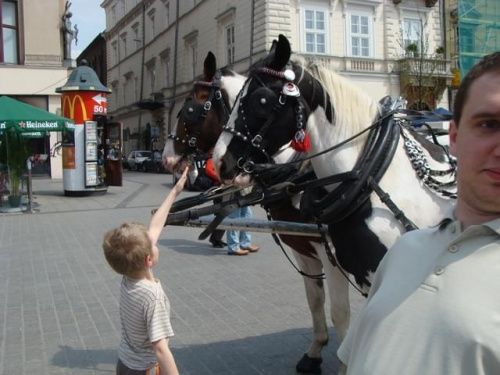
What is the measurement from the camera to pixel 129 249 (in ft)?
8.73

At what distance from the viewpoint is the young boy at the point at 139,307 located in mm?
2630

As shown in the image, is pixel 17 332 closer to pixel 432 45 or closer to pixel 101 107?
pixel 101 107

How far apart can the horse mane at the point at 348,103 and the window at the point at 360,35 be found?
2440 centimetres

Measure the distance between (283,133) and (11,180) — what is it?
1202 cm

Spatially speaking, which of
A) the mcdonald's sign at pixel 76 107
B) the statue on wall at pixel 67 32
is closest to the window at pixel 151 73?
the statue on wall at pixel 67 32

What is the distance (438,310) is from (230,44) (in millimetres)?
28457

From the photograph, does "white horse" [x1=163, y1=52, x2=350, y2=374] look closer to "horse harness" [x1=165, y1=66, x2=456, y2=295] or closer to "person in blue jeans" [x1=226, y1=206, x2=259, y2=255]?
"horse harness" [x1=165, y1=66, x2=456, y2=295]

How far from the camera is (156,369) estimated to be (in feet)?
9.05

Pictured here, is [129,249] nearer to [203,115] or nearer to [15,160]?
[203,115]

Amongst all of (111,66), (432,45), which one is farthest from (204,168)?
(111,66)

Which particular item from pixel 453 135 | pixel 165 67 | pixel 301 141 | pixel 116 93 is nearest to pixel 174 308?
pixel 301 141

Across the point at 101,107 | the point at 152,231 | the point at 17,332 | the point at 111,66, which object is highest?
the point at 111,66

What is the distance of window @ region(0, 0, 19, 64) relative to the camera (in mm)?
21688

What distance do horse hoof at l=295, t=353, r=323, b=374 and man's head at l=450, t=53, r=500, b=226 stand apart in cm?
278
